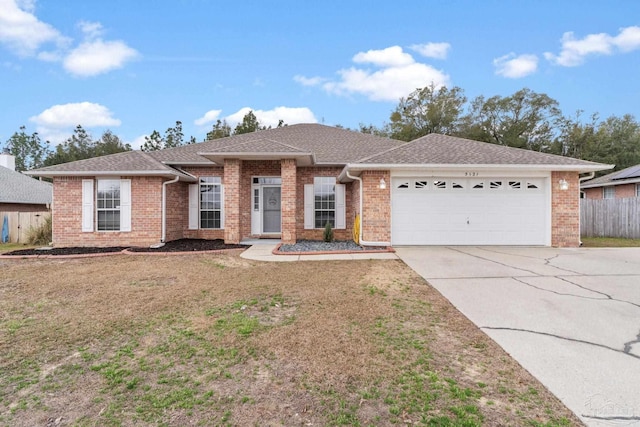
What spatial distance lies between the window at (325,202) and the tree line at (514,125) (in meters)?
20.0

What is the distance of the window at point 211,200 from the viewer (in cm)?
1295

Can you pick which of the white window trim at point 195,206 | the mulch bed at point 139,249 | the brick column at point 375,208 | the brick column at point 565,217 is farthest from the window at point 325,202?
the brick column at point 565,217

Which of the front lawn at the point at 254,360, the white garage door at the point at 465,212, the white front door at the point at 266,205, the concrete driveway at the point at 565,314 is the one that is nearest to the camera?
the front lawn at the point at 254,360

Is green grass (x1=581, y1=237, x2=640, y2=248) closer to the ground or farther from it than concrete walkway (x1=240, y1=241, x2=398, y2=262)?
farther from it

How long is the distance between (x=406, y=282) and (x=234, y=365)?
3.93 metres

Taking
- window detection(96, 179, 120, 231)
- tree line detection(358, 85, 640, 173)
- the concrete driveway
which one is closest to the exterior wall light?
the concrete driveway

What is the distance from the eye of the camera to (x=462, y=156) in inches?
A: 431

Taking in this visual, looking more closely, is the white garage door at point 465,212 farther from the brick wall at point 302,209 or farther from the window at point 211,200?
the window at point 211,200

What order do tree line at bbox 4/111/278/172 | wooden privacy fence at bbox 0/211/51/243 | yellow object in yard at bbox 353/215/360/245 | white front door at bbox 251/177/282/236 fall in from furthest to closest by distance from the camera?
1. tree line at bbox 4/111/278/172
2. wooden privacy fence at bbox 0/211/51/243
3. white front door at bbox 251/177/282/236
4. yellow object in yard at bbox 353/215/360/245

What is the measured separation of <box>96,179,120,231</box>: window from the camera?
1137 centimetres

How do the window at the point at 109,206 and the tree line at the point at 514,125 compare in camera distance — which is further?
the tree line at the point at 514,125

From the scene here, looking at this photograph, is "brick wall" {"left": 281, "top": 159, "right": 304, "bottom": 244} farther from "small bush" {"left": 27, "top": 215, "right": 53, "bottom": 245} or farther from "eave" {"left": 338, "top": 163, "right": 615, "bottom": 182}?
"small bush" {"left": 27, "top": 215, "right": 53, "bottom": 245}

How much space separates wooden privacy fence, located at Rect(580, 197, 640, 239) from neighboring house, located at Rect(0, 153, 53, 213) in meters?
30.3

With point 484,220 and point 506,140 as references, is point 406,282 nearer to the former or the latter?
point 484,220
